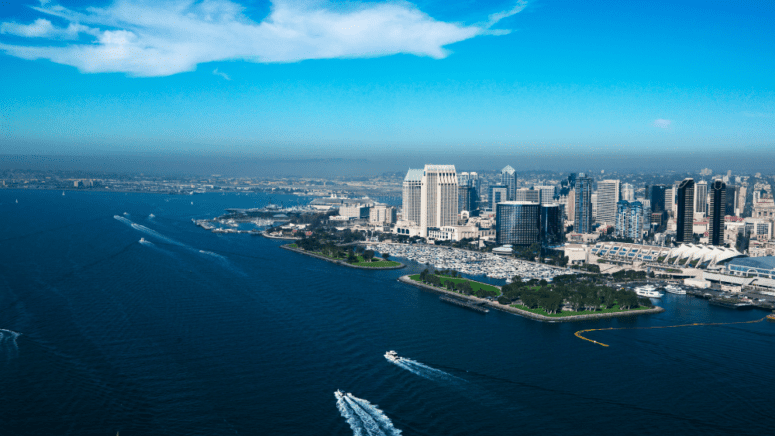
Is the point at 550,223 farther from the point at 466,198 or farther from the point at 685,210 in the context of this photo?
the point at 466,198

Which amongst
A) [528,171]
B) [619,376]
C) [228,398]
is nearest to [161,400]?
[228,398]

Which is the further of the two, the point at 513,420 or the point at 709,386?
the point at 709,386

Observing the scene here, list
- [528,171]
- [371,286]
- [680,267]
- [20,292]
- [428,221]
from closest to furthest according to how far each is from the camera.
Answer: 1. [20,292]
2. [371,286]
3. [680,267]
4. [428,221]
5. [528,171]

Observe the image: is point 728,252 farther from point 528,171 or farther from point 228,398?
point 528,171

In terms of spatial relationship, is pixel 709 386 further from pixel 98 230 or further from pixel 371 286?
pixel 98 230

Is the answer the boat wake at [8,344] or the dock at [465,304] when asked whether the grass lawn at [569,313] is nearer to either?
the dock at [465,304]

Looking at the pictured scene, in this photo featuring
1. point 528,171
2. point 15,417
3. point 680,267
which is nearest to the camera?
point 15,417

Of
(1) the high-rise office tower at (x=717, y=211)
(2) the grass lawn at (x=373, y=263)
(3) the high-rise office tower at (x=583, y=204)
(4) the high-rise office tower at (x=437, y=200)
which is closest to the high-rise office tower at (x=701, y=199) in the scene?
(3) the high-rise office tower at (x=583, y=204)
